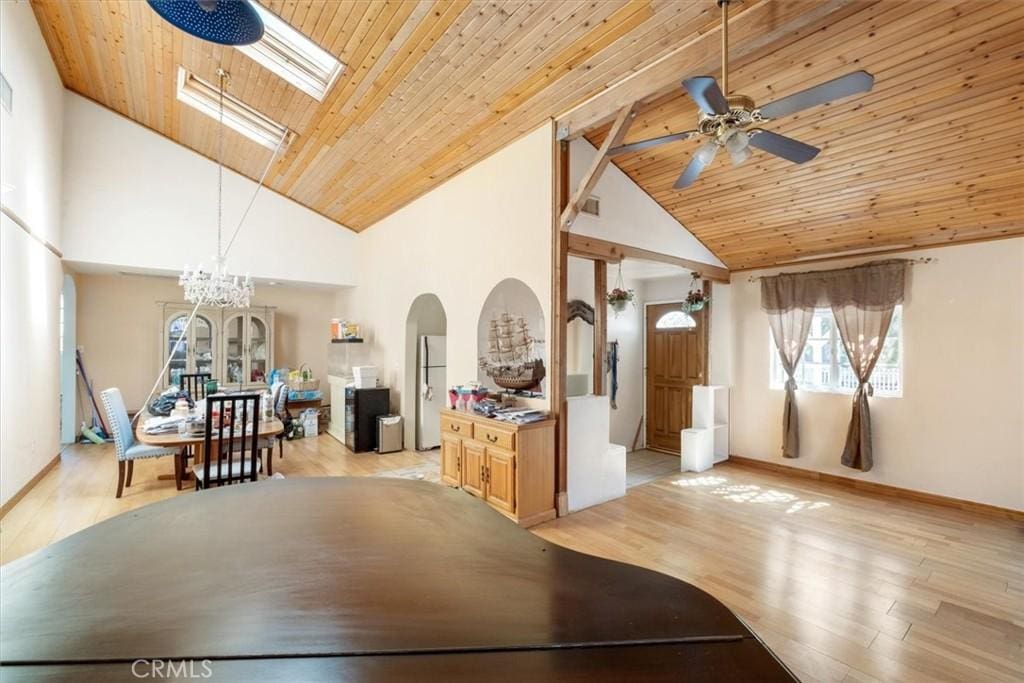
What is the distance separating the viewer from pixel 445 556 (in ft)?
3.82

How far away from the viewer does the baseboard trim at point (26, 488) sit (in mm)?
3572

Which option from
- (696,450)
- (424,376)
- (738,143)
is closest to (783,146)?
(738,143)

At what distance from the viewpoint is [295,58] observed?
374cm

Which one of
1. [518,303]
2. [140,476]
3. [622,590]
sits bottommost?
[140,476]

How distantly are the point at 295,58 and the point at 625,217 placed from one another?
10.5 feet

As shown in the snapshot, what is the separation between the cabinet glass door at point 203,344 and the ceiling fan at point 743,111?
22.9 ft

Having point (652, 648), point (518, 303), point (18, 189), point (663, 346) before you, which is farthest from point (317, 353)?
point (652, 648)

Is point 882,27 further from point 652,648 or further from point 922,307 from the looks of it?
point 652,648

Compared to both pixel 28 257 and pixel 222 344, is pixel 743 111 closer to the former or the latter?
pixel 28 257

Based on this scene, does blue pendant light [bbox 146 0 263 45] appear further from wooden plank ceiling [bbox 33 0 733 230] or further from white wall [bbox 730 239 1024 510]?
white wall [bbox 730 239 1024 510]

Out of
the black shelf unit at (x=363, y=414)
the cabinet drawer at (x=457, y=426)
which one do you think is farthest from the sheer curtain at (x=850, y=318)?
the black shelf unit at (x=363, y=414)

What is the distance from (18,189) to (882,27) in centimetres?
630

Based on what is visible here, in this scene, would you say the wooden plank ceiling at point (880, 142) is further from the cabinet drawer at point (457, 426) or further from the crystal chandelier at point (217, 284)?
the crystal chandelier at point (217, 284)

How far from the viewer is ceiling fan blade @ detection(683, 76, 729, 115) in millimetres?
1951
